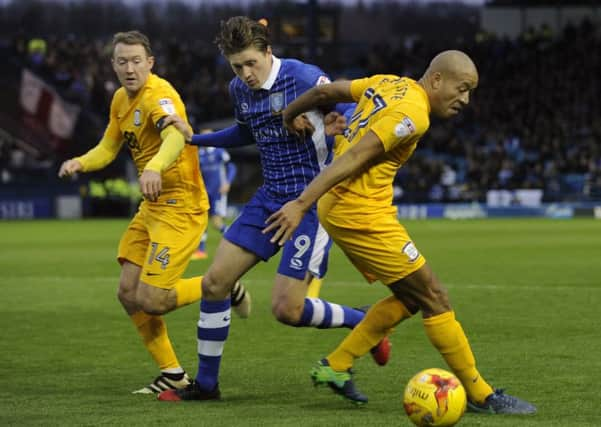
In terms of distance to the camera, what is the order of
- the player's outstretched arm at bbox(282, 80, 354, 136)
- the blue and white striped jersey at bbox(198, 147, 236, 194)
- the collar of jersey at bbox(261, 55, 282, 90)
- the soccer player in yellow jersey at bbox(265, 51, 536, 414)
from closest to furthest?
1. the soccer player in yellow jersey at bbox(265, 51, 536, 414)
2. the player's outstretched arm at bbox(282, 80, 354, 136)
3. the collar of jersey at bbox(261, 55, 282, 90)
4. the blue and white striped jersey at bbox(198, 147, 236, 194)

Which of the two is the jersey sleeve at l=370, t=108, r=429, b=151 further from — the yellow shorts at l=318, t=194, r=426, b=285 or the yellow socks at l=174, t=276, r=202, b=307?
the yellow socks at l=174, t=276, r=202, b=307

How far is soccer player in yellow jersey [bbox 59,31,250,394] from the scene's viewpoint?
7.10m

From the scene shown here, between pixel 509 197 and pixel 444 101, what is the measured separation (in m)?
29.1

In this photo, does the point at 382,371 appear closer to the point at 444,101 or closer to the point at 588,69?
the point at 444,101

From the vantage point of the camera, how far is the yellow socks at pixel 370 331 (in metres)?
6.40

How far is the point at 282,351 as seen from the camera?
343 inches

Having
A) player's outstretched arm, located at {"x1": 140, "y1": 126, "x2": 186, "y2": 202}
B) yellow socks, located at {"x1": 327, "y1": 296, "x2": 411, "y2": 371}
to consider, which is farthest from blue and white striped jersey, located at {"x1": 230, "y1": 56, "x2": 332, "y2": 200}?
yellow socks, located at {"x1": 327, "y1": 296, "x2": 411, "y2": 371}

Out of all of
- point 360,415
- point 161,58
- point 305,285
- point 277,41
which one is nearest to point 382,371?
point 305,285

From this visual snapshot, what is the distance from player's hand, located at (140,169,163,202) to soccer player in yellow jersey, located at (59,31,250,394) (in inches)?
18.1

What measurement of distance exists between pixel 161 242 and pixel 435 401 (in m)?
2.33

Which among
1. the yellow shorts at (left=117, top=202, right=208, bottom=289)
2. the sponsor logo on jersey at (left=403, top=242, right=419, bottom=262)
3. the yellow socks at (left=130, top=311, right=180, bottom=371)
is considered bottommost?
the yellow socks at (left=130, top=311, right=180, bottom=371)

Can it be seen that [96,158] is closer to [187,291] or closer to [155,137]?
[155,137]

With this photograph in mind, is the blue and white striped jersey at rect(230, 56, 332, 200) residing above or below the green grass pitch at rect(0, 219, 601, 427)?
above

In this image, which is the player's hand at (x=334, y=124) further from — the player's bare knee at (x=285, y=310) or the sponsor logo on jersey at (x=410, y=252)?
the player's bare knee at (x=285, y=310)
